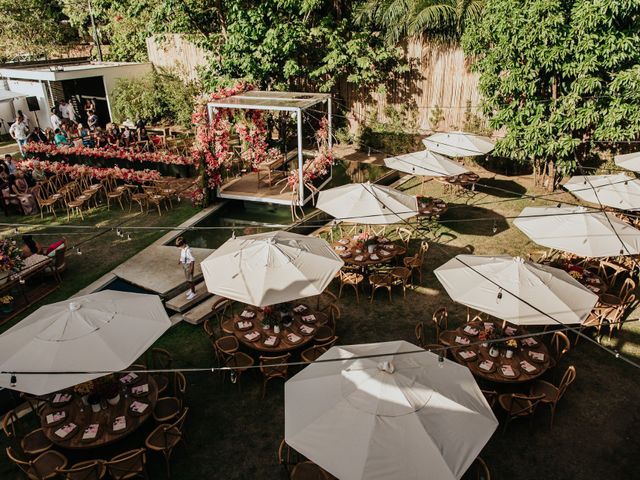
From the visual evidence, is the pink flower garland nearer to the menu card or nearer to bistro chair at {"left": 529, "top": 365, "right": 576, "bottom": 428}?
the menu card

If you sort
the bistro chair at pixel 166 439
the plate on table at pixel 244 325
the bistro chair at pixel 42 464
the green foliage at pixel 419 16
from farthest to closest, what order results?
the green foliage at pixel 419 16, the plate on table at pixel 244 325, the bistro chair at pixel 166 439, the bistro chair at pixel 42 464

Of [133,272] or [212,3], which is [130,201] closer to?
[133,272]

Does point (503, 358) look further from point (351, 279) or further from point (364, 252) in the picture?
point (364, 252)

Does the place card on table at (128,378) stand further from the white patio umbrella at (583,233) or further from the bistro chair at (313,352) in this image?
the white patio umbrella at (583,233)

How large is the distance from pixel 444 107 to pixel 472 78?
150 centimetres

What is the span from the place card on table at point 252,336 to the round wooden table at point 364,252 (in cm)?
326

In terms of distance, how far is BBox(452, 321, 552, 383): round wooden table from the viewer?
7.59 metres

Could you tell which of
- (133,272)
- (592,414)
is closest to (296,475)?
(592,414)

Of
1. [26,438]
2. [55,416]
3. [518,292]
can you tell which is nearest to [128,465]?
[55,416]

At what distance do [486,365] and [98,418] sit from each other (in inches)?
242

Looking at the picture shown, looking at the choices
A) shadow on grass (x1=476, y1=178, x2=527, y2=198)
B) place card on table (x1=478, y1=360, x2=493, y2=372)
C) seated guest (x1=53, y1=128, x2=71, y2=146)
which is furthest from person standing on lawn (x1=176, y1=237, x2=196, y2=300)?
seated guest (x1=53, y1=128, x2=71, y2=146)

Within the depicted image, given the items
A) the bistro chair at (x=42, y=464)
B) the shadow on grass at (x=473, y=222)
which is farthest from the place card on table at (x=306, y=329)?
the shadow on grass at (x=473, y=222)

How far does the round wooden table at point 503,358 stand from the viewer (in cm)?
759

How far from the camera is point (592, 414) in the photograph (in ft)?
25.2
